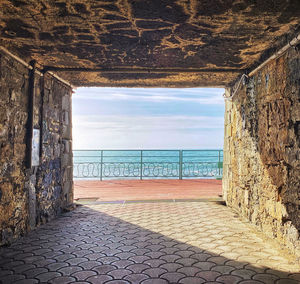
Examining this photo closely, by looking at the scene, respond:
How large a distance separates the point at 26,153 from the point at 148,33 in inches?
83.7

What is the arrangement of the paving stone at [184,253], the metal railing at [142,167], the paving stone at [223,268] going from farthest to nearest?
the metal railing at [142,167]
the paving stone at [184,253]
the paving stone at [223,268]

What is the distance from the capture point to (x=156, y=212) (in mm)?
4918

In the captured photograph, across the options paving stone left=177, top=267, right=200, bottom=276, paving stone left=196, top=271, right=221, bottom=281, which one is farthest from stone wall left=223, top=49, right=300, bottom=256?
paving stone left=177, top=267, right=200, bottom=276

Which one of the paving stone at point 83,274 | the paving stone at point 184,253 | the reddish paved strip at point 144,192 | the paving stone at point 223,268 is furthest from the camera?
the reddish paved strip at point 144,192

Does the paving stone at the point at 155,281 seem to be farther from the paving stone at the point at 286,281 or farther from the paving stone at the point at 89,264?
the paving stone at the point at 286,281

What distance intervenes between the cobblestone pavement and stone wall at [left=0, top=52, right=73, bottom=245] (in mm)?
268

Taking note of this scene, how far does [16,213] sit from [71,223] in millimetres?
999

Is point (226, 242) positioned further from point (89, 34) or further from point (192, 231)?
point (89, 34)

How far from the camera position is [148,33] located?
2785 millimetres

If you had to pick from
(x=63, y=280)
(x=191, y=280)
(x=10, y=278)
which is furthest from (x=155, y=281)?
(x=10, y=278)

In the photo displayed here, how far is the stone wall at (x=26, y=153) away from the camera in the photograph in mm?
3115

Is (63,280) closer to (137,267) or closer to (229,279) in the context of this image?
(137,267)

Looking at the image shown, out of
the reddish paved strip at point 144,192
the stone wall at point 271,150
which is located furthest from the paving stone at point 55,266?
the reddish paved strip at point 144,192

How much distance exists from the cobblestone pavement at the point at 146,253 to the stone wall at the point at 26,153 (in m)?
0.27
